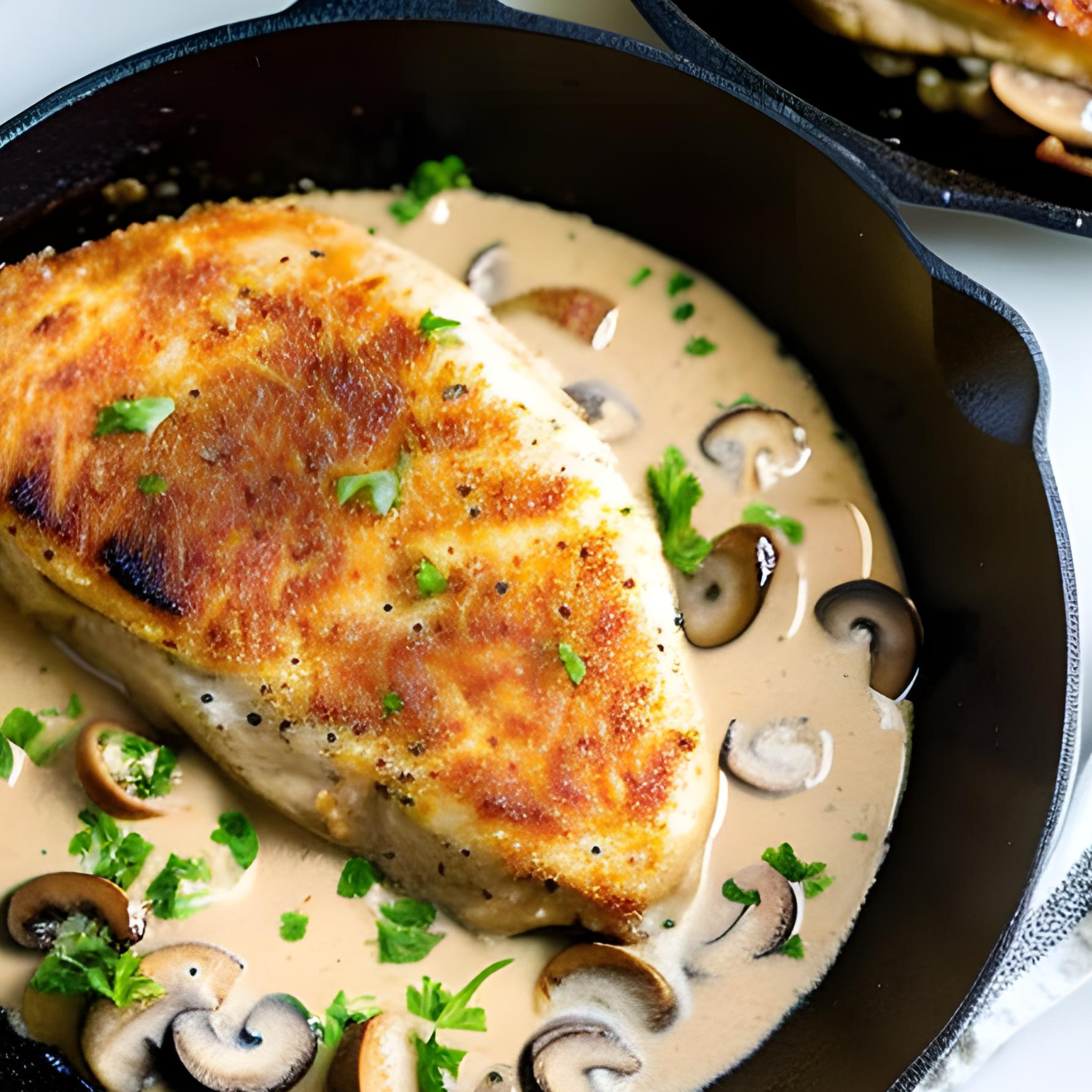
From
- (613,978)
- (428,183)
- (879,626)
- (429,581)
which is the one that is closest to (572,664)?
(429,581)

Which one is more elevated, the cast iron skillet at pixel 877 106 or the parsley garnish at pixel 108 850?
the cast iron skillet at pixel 877 106

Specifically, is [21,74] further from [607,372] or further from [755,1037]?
[755,1037]

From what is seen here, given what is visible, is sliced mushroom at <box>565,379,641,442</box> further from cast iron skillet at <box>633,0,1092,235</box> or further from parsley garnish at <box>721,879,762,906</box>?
parsley garnish at <box>721,879,762,906</box>

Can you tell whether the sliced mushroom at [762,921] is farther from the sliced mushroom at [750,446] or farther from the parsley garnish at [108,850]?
the parsley garnish at [108,850]

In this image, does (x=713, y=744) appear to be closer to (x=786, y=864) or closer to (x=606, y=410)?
(x=786, y=864)

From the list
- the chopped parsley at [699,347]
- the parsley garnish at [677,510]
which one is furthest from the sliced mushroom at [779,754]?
the chopped parsley at [699,347]

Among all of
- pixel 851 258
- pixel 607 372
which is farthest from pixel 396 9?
pixel 851 258
